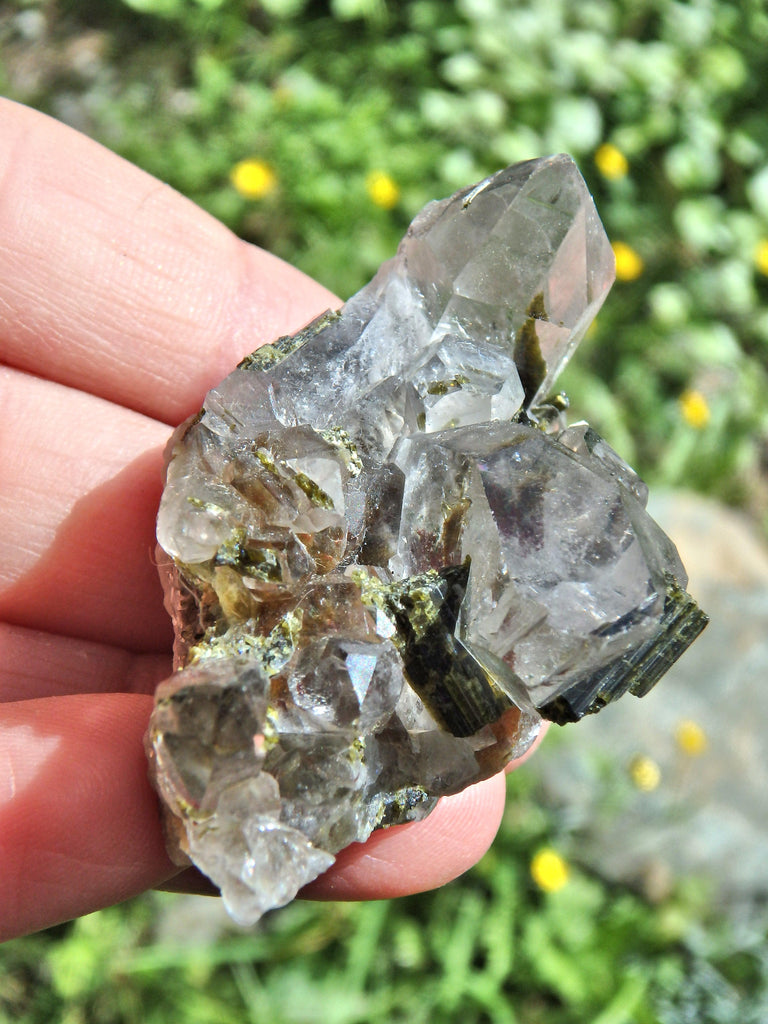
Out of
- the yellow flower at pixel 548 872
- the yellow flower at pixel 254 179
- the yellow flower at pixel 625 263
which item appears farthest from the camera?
the yellow flower at pixel 625 263

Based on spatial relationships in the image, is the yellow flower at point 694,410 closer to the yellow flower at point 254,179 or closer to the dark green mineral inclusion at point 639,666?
the yellow flower at point 254,179

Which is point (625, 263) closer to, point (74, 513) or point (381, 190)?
point (381, 190)

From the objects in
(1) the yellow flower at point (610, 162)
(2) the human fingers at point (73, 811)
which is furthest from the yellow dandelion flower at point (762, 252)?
(2) the human fingers at point (73, 811)

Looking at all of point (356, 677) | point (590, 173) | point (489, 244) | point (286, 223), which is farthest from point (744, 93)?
point (356, 677)

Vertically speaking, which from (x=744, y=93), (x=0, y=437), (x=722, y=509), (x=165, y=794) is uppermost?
(x=744, y=93)

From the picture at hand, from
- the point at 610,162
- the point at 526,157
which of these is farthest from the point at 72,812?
the point at 610,162

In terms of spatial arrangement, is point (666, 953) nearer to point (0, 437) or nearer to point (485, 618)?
point (485, 618)

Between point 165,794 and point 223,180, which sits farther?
point 223,180
